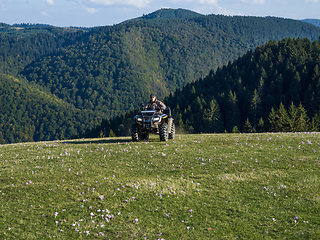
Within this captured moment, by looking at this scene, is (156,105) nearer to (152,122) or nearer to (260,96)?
(152,122)

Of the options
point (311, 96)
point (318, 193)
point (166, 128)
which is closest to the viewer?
point (318, 193)

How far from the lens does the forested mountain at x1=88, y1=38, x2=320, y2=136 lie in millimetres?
122500

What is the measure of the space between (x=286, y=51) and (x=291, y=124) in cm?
11663

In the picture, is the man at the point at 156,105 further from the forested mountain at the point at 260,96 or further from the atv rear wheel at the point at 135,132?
the forested mountain at the point at 260,96

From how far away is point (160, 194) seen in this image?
40.4 ft

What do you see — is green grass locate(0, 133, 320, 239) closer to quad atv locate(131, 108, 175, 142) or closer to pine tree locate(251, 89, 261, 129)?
quad atv locate(131, 108, 175, 142)

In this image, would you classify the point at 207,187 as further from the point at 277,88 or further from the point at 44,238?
the point at 277,88

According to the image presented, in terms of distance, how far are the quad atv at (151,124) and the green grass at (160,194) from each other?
3263 millimetres

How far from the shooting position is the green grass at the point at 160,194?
991cm

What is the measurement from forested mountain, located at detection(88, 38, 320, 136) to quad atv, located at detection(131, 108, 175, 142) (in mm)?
68939

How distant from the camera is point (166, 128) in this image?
22266 millimetres

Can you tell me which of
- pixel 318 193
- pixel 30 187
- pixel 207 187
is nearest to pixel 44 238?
pixel 30 187

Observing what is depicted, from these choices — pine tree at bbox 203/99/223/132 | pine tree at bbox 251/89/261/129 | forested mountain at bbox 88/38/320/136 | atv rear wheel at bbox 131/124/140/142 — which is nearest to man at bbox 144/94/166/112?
atv rear wheel at bbox 131/124/140/142

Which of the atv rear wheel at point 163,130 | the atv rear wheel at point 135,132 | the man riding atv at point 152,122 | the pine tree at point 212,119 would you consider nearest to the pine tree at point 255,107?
the pine tree at point 212,119
